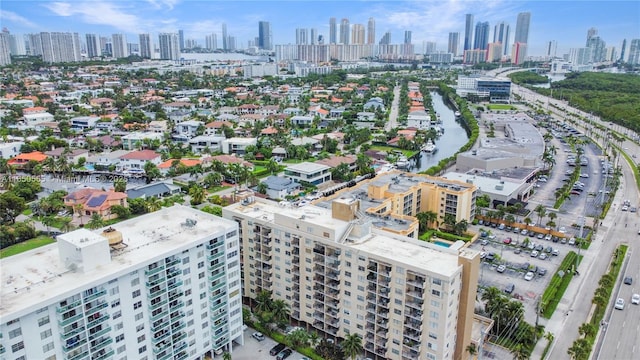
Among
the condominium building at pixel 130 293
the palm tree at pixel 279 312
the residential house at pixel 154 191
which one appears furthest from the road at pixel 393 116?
the condominium building at pixel 130 293

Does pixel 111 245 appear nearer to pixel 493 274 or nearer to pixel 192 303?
pixel 192 303

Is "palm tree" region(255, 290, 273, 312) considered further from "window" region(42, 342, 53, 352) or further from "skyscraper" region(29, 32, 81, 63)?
"skyscraper" region(29, 32, 81, 63)

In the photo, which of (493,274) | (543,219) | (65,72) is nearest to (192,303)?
(493,274)

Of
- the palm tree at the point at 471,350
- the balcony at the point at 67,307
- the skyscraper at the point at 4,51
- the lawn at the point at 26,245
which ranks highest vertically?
the skyscraper at the point at 4,51

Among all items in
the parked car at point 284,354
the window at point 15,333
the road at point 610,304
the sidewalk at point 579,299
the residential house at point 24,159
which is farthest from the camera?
the residential house at point 24,159

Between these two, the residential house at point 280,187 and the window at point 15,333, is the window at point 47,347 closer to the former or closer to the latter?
the window at point 15,333

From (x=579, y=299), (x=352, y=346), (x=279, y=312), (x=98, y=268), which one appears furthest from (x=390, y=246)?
(x=579, y=299)

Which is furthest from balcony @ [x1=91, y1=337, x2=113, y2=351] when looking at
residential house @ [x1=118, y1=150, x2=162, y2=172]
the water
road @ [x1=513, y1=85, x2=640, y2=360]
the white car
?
the water
